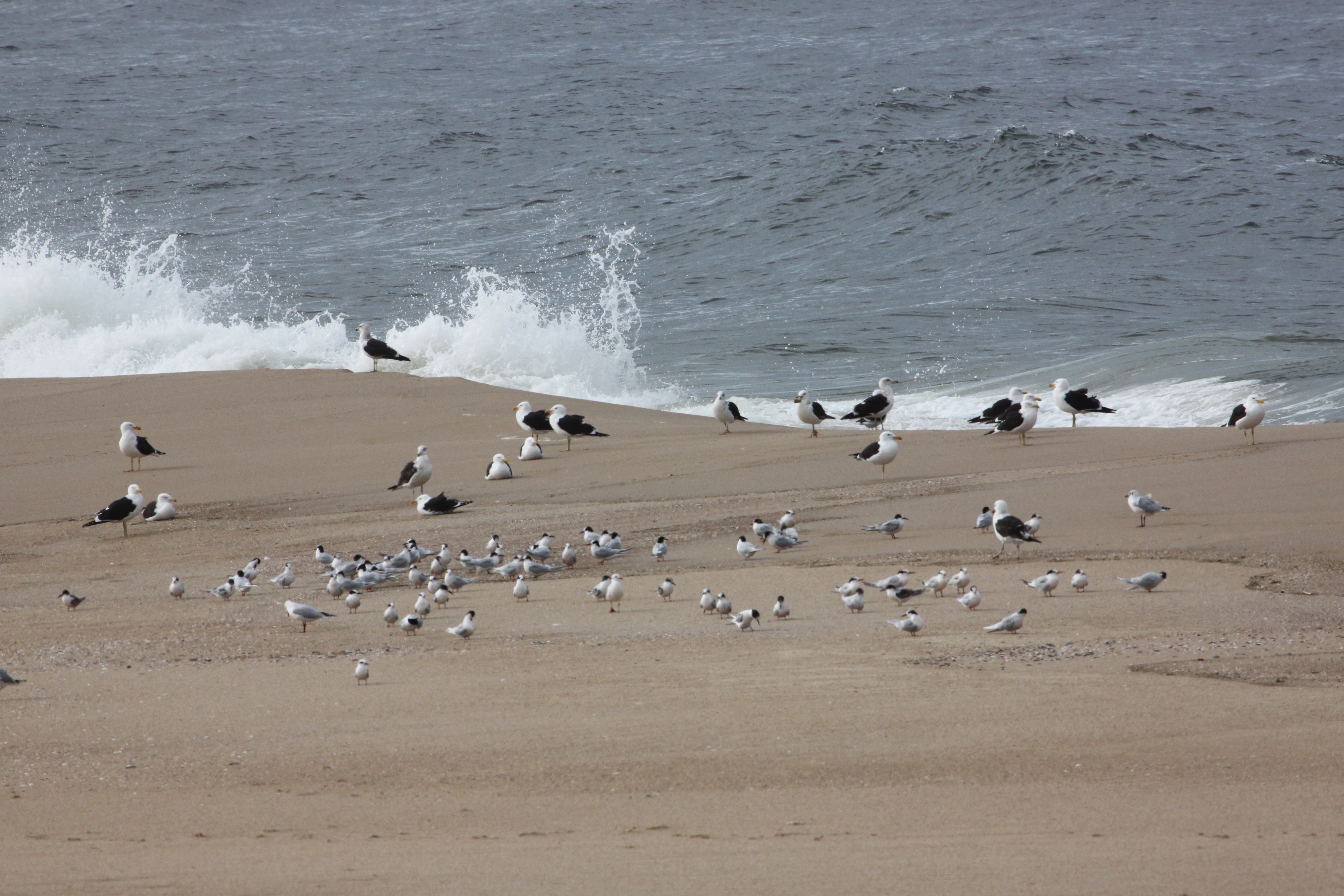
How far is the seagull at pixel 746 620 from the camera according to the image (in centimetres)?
847

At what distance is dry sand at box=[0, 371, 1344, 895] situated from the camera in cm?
500

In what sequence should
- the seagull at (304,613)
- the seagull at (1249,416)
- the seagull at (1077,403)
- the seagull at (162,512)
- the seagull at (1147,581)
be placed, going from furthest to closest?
the seagull at (1077,403)
the seagull at (1249,416)
the seagull at (162,512)
the seagull at (304,613)
the seagull at (1147,581)

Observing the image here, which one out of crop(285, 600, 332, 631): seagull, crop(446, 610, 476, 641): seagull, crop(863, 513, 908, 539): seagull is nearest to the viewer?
crop(446, 610, 476, 641): seagull

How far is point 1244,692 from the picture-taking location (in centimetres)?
668

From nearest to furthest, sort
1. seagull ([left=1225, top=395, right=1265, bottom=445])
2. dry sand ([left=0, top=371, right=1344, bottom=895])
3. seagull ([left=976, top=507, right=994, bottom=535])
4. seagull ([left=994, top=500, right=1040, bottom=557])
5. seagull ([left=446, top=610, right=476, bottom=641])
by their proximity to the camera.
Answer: dry sand ([left=0, top=371, right=1344, bottom=895])
seagull ([left=446, top=610, right=476, bottom=641])
seagull ([left=994, top=500, right=1040, bottom=557])
seagull ([left=976, top=507, right=994, bottom=535])
seagull ([left=1225, top=395, right=1265, bottom=445])

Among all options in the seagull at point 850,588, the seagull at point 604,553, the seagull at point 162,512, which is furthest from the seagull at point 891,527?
the seagull at point 162,512

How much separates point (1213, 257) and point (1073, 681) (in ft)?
77.6

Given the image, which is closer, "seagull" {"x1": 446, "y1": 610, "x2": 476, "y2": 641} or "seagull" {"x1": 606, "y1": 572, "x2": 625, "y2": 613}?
"seagull" {"x1": 446, "y1": 610, "x2": 476, "y2": 641}

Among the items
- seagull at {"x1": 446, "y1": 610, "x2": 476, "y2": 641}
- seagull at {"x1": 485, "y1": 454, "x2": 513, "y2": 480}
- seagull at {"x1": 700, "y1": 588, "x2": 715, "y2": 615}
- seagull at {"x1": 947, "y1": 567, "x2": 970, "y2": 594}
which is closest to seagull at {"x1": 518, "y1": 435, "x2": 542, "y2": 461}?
seagull at {"x1": 485, "y1": 454, "x2": 513, "y2": 480}

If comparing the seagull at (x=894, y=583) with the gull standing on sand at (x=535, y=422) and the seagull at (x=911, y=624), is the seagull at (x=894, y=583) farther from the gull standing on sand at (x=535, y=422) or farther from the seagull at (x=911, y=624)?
the gull standing on sand at (x=535, y=422)

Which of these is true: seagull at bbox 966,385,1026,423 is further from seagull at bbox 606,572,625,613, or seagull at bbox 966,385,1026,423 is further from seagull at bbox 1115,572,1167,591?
seagull at bbox 606,572,625,613

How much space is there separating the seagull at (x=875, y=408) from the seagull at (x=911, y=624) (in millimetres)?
8500

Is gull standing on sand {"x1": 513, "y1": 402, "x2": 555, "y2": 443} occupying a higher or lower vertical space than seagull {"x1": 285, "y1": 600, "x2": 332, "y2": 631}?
higher

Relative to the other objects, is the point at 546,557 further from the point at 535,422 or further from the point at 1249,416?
the point at 1249,416
